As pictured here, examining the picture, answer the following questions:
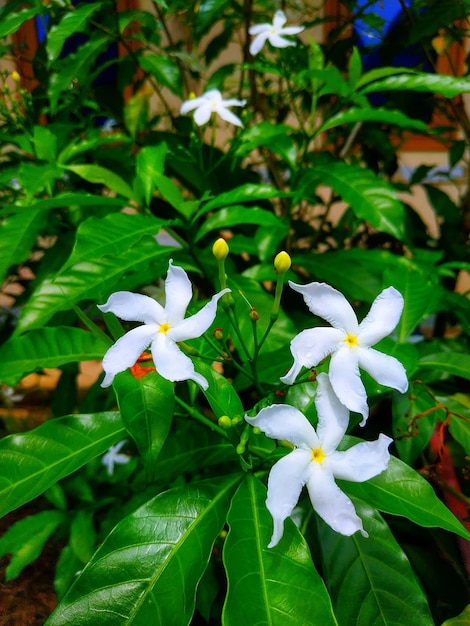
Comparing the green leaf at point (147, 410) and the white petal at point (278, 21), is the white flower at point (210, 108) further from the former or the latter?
the green leaf at point (147, 410)

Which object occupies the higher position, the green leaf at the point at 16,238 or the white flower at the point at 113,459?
the green leaf at the point at 16,238

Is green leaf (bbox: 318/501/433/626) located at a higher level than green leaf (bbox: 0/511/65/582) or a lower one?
higher

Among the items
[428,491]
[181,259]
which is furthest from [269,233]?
[428,491]

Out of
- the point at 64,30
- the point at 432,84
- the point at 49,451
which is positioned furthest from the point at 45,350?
the point at 432,84

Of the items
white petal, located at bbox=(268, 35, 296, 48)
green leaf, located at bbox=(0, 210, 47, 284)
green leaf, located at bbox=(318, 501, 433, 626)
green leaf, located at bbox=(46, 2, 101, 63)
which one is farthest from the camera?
white petal, located at bbox=(268, 35, 296, 48)

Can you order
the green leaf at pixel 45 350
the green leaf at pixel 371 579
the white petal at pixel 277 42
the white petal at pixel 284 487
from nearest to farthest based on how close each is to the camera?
the white petal at pixel 284 487 → the green leaf at pixel 371 579 → the green leaf at pixel 45 350 → the white petal at pixel 277 42

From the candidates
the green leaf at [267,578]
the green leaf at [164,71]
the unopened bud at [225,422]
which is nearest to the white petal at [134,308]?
the unopened bud at [225,422]

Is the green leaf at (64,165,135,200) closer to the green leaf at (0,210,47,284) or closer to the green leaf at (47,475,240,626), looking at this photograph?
the green leaf at (0,210,47,284)

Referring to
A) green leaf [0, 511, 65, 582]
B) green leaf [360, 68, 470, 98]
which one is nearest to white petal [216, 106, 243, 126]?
green leaf [360, 68, 470, 98]
